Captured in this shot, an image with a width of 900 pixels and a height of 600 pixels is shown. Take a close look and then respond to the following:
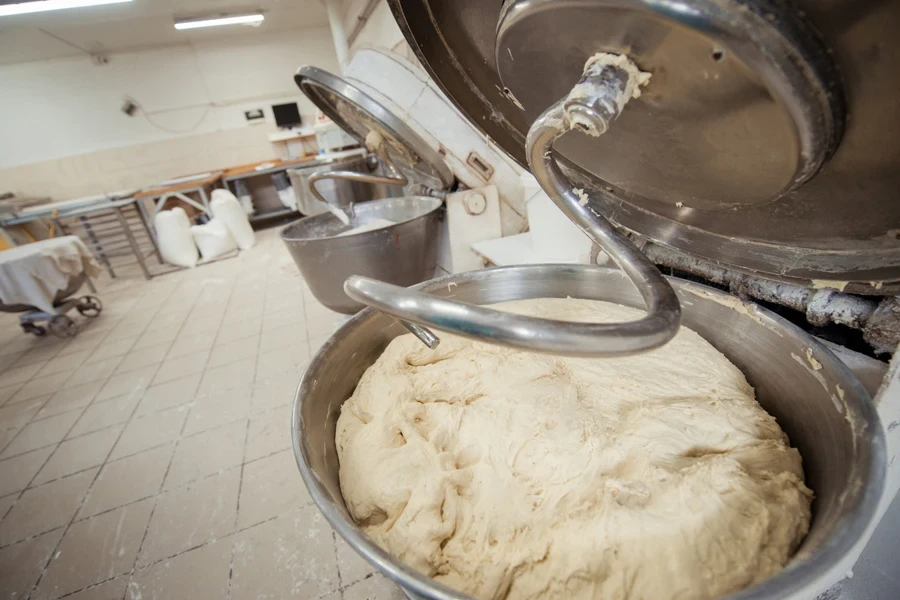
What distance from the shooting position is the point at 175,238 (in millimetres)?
4441

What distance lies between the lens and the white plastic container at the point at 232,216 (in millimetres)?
4676

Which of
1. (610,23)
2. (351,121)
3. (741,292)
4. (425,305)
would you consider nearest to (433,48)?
(610,23)

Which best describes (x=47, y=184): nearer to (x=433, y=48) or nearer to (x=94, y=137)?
(x=94, y=137)

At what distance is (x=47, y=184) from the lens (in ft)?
19.5

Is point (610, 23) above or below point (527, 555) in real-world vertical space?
above

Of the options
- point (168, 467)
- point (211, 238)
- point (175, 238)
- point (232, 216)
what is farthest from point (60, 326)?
point (168, 467)

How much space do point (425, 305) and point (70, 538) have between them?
6.57 ft

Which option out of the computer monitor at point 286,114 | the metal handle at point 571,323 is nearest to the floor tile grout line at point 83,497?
the metal handle at point 571,323

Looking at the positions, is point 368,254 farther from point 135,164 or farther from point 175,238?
point 135,164

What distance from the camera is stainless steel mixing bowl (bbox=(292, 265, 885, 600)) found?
390 millimetres

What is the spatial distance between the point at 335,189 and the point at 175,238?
2.09 m

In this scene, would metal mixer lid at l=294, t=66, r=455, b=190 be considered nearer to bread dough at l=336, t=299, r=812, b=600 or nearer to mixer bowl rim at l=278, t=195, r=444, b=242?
mixer bowl rim at l=278, t=195, r=444, b=242

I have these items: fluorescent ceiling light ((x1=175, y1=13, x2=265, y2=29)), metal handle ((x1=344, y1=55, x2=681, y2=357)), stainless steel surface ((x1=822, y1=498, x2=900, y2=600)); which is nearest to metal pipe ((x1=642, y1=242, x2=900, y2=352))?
metal handle ((x1=344, y1=55, x2=681, y2=357))

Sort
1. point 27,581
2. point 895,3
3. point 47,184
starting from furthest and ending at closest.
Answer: point 47,184 < point 27,581 < point 895,3
